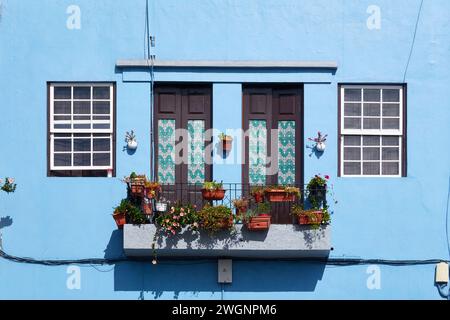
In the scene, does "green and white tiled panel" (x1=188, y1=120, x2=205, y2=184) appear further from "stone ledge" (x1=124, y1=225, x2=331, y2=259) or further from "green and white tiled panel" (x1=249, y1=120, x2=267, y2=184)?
"stone ledge" (x1=124, y1=225, x2=331, y2=259)

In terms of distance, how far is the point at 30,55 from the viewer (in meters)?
13.4

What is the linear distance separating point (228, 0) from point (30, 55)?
3170 mm

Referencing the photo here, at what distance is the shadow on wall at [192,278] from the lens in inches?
520

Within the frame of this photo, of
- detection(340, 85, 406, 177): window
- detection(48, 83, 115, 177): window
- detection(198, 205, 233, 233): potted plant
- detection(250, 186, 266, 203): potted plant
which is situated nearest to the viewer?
detection(198, 205, 233, 233): potted plant

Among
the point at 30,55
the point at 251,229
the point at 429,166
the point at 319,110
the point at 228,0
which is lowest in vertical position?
the point at 251,229

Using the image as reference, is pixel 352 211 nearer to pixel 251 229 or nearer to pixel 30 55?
pixel 251 229

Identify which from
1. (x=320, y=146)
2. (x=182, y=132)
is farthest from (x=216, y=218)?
(x=320, y=146)

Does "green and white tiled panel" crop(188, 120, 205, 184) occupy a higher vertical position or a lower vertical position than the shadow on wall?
higher

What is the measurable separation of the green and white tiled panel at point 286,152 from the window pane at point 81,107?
9.81ft

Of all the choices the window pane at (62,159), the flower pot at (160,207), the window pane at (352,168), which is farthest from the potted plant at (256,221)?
the window pane at (62,159)

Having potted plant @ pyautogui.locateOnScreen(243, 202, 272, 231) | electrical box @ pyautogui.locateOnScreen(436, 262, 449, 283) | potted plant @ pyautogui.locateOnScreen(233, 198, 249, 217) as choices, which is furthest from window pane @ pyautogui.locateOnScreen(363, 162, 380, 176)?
potted plant @ pyautogui.locateOnScreen(233, 198, 249, 217)

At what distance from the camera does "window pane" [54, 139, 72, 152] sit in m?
13.5

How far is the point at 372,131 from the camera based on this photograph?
1357 cm

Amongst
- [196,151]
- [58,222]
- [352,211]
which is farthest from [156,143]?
[352,211]
